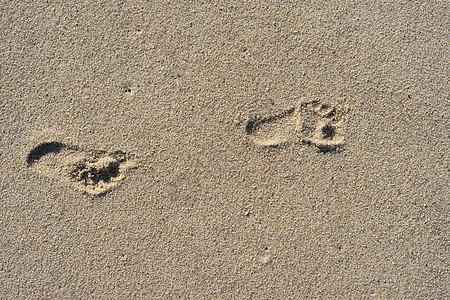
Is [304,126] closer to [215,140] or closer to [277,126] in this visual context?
[277,126]

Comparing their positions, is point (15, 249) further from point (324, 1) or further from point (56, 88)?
point (324, 1)

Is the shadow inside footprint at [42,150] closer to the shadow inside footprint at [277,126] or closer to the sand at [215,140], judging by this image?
the sand at [215,140]

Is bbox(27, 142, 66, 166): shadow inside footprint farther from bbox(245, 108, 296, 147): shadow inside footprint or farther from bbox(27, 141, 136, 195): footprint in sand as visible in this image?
bbox(245, 108, 296, 147): shadow inside footprint

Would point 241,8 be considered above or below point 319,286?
above

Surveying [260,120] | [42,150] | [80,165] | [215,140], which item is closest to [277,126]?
[260,120]

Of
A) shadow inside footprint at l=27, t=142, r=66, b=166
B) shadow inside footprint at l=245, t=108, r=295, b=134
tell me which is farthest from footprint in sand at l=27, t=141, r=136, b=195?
shadow inside footprint at l=245, t=108, r=295, b=134

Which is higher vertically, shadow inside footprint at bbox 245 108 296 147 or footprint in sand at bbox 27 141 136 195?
shadow inside footprint at bbox 245 108 296 147

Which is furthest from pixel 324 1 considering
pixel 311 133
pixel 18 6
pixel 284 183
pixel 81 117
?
pixel 18 6
